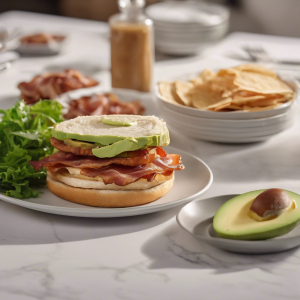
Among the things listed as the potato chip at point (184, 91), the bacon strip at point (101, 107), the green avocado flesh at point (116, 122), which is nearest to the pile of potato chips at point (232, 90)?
the potato chip at point (184, 91)

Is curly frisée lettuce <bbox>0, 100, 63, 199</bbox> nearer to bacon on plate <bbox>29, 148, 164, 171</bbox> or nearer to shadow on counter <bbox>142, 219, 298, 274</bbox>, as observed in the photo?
bacon on plate <bbox>29, 148, 164, 171</bbox>

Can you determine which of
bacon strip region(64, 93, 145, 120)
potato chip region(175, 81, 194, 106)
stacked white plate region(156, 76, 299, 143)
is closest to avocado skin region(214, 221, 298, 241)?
stacked white plate region(156, 76, 299, 143)

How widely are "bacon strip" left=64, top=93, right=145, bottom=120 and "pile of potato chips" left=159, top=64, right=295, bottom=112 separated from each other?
0.55 feet

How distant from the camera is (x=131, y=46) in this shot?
207cm

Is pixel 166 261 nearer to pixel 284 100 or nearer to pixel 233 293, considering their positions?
pixel 233 293

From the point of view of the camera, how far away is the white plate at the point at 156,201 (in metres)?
1.00

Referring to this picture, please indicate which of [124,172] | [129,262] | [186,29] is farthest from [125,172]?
[186,29]

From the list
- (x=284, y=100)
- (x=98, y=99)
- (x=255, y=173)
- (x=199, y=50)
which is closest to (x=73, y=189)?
(x=255, y=173)

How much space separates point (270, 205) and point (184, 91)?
0.83m

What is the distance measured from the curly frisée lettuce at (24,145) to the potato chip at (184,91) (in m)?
0.45

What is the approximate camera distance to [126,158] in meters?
1.06

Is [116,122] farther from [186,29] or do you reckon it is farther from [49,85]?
[186,29]

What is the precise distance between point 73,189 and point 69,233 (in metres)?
0.12

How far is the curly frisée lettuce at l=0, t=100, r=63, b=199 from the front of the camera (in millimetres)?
1138
